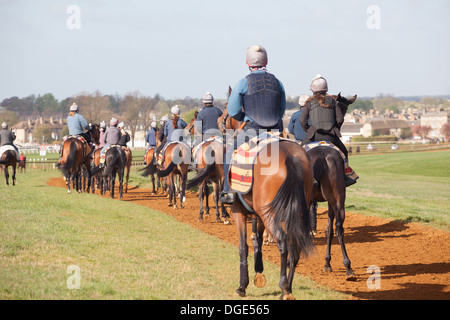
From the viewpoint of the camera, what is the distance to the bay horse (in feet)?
19.6

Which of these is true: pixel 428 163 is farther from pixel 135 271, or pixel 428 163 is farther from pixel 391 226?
pixel 135 271

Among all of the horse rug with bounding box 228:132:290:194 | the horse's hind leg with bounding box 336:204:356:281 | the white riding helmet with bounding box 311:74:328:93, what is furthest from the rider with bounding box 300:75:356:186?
the horse rug with bounding box 228:132:290:194

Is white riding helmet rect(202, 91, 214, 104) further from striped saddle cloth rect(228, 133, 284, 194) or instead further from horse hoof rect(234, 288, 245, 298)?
horse hoof rect(234, 288, 245, 298)

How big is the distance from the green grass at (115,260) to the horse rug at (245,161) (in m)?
1.34

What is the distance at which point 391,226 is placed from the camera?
13922mm

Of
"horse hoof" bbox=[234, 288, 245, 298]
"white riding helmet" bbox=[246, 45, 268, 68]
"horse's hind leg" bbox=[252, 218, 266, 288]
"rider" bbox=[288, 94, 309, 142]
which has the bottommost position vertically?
"horse hoof" bbox=[234, 288, 245, 298]

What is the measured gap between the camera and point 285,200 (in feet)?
19.6

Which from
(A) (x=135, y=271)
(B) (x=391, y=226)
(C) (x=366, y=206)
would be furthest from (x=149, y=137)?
(A) (x=135, y=271)

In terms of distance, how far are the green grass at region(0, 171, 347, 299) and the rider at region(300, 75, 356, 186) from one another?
237 centimetres

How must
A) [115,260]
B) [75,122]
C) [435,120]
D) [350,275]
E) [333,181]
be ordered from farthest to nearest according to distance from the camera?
1. [435,120]
2. [75,122]
3. [333,181]
4. [350,275]
5. [115,260]

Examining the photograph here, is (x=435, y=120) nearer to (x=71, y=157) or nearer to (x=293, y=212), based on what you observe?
(x=71, y=157)

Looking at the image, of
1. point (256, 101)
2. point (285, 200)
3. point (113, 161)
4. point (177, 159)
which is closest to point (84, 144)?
point (113, 161)
